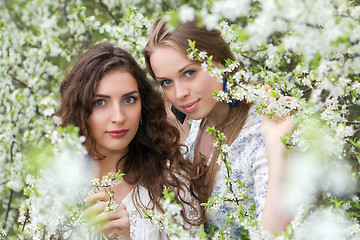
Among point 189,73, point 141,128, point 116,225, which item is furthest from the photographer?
point 141,128

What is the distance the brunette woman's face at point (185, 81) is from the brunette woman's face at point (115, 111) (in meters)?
0.23

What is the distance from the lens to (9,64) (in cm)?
423

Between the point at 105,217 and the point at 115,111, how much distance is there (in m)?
0.67

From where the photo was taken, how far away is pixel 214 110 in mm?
2787

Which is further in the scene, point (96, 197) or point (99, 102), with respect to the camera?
point (99, 102)

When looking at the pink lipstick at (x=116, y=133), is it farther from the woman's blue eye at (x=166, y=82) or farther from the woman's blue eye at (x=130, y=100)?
the woman's blue eye at (x=166, y=82)

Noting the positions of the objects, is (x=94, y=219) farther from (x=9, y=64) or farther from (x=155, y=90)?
(x=9, y=64)

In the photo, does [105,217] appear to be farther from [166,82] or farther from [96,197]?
[166,82]

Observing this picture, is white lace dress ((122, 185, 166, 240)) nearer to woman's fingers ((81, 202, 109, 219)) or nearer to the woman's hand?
the woman's hand

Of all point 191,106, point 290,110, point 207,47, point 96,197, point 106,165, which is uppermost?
point 207,47

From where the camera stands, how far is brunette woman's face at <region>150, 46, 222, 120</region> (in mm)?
2393

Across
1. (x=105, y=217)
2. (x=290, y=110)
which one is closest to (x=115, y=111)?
(x=105, y=217)

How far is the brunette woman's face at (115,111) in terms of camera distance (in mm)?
2359

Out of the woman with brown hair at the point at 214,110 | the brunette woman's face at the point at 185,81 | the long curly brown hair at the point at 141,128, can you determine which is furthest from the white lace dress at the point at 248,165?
the brunette woman's face at the point at 185,81
